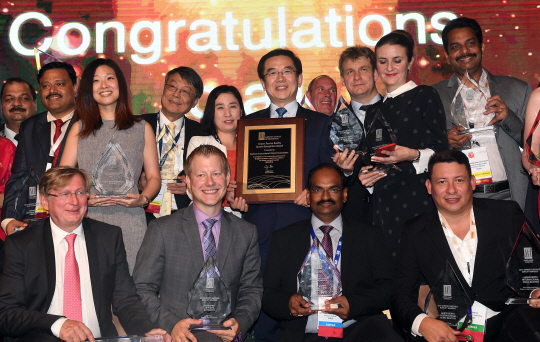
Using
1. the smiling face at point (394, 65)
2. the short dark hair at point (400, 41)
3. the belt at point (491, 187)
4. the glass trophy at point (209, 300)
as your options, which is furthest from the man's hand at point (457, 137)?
the glass trophy at point (209, 300)

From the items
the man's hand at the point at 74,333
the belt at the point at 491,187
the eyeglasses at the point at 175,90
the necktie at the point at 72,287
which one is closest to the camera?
the man's hand at the point at 74,333

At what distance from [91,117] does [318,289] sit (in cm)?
214

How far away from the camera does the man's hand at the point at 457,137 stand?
Answer: 4.21 meters

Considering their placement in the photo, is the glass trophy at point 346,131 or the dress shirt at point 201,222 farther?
the glass trophy at point 346,131

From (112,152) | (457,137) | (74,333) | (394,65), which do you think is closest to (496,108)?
(457,137)

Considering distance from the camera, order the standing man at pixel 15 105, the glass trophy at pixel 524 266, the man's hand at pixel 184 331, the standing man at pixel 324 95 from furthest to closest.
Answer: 1. the standing man at pixel 324 95
2. the standing man at pixel 15 105
3. the glass trophy at pixel 524 266
4. the man's hand at pixel 184 331

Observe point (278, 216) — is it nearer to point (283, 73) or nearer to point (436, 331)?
point (283, 73)

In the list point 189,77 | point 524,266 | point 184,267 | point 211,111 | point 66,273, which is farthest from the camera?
point 189,77

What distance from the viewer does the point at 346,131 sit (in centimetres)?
420

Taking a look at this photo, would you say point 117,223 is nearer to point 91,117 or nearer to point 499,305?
point 91,117

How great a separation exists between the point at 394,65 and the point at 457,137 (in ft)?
2.43

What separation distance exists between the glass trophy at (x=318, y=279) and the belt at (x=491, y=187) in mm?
1385

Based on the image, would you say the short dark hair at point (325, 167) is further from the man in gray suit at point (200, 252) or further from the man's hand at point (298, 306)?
the man's hand at point (298, 306)

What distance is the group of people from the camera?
3461 millimetres
